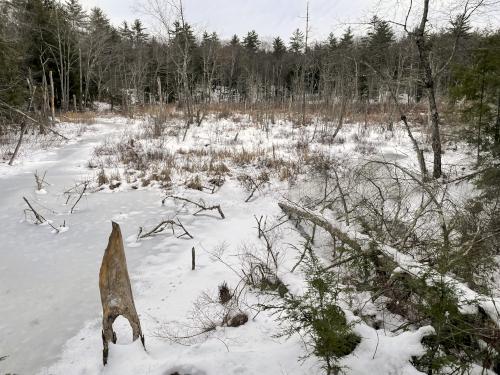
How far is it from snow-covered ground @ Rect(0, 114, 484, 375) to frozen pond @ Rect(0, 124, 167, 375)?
16mm

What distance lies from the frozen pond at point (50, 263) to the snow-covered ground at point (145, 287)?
0.6 inches

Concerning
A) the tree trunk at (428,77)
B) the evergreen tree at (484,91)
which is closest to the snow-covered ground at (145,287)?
the tree trunk at (428,77)

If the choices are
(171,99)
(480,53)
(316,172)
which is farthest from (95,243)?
(171,99)

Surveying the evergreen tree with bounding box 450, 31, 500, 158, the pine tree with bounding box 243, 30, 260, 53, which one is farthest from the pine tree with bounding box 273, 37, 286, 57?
the evergreen tree with bounding box 450, 31, 500, 158

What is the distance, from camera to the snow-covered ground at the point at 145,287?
2559 millimetres

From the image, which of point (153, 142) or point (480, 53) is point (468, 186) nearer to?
point (480, 53)

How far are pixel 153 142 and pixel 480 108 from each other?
10761mm

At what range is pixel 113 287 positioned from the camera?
271 centimetres

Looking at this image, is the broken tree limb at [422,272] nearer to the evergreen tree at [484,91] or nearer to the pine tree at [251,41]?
the evergreen tree at [484,91]

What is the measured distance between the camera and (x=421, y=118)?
19.8 meters

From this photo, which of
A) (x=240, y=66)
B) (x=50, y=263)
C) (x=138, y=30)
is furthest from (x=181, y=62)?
(x=50, y=263)

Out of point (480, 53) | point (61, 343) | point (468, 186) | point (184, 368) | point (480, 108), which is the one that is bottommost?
point (61, 343)

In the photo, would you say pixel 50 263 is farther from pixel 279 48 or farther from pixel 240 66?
pixel 279 48

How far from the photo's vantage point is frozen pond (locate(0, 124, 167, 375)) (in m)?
3.33
